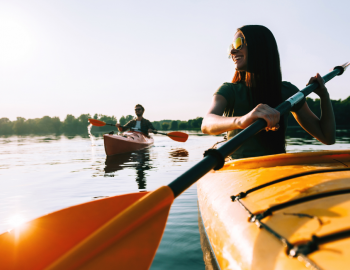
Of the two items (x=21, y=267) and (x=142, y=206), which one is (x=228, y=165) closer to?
(x=142, y=206)

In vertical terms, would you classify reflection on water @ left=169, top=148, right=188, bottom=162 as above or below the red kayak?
below

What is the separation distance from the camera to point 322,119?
93.0 inches

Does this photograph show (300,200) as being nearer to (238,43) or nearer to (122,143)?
(238,43)

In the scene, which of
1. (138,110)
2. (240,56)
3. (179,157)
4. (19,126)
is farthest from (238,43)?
(19,126)

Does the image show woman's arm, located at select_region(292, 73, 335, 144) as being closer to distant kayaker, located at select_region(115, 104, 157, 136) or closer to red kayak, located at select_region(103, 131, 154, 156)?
red kayak, located at select_region(103, 131, 154, 156)

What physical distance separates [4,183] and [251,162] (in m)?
6.24

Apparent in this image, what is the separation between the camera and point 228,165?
225cm

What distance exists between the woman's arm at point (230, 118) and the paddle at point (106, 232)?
6 cm

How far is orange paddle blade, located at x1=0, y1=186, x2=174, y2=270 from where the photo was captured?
1.12m

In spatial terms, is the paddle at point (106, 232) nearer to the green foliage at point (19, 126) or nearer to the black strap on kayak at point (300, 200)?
the black strap on kayak at point (300, 200)

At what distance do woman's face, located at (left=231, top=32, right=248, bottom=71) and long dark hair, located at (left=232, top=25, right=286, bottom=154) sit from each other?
3cm

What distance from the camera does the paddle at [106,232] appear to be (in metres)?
1.13

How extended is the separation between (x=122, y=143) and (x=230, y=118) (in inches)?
370

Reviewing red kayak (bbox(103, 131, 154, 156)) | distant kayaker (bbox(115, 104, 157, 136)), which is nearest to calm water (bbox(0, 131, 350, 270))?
red kayak (bbox(103, 131, 154, 156))
